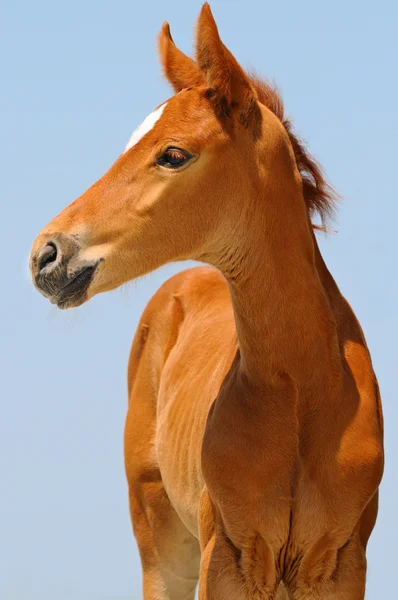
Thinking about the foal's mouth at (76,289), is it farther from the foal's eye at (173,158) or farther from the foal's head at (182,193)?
the foal's eye at (173,158)

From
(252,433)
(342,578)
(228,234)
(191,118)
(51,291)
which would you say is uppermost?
(191,118)

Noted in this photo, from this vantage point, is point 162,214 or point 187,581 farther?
point 187,581

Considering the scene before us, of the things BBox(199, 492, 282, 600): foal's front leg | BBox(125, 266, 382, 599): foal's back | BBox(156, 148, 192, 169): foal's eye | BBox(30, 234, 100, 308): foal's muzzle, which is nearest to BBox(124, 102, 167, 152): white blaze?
BBox(156, 148, 192, 169): foal's eye

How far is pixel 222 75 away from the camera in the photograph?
16.3 ft

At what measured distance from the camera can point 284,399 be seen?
5.12 metres

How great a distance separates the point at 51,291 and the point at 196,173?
745 mm

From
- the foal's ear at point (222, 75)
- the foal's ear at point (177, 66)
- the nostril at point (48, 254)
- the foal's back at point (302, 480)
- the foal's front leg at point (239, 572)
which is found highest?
the foal's ear at point (177, 66)

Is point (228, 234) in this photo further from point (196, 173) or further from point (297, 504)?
point (297, 504)

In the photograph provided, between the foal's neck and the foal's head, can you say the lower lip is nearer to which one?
the foal's head

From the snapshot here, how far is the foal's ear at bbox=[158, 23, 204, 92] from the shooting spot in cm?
514

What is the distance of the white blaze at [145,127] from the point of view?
494 centimetres

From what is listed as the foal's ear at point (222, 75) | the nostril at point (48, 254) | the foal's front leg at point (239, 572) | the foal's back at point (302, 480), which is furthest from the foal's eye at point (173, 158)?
the foal's front leg at point (239, 572)

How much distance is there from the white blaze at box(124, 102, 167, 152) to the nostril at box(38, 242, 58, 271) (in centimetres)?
57

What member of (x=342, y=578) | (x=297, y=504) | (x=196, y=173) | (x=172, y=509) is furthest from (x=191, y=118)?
(x=172, y=509)
